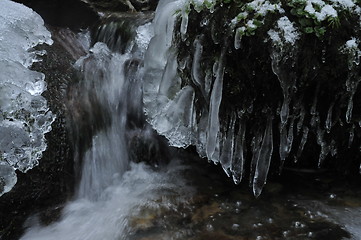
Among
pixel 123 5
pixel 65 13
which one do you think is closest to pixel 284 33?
pixel 123 5

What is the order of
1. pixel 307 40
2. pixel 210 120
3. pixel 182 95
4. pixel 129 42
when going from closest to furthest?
pixel 307 40, pixel 210 120, pixel 182 95, pixel 129 42

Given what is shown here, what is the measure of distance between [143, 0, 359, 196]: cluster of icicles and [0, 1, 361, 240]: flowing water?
2cm

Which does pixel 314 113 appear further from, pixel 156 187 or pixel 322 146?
pixel 156 187

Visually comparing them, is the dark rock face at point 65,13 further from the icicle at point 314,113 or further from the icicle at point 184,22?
the icicle at point 314,113

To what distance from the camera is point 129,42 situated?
5137 millimetres

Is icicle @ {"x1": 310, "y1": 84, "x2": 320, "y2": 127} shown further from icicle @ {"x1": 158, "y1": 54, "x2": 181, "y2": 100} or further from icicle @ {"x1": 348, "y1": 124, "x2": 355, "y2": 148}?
icicle @ {"x1": 158, "y1": 54, "x2": 181, "y2": 100}

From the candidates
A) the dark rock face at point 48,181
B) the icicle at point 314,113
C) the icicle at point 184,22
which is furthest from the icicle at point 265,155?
the dark rock face at point 48,181

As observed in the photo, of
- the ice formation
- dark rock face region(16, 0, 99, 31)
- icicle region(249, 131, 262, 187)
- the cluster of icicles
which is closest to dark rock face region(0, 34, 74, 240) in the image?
the ice formation

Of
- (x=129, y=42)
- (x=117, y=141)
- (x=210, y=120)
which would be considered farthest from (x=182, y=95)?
(x=129, y=42)

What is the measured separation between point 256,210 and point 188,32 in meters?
1.61

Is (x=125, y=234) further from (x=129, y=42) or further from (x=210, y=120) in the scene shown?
(x=129, y=42)

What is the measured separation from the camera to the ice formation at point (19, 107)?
309 cm

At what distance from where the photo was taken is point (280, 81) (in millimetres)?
2914

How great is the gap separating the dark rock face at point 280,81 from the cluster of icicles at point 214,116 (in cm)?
1
